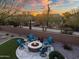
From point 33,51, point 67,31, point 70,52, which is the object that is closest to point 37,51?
point 33,51

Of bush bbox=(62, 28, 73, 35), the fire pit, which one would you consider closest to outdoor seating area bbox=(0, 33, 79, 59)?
the fire pit

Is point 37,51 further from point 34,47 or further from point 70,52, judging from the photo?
point 70,52

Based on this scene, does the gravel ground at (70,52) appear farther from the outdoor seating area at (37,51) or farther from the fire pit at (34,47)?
the fire pit at (34,47)

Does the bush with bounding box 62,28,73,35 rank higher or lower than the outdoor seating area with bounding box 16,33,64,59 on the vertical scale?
higher

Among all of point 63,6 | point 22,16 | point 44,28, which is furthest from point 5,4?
point 63,6

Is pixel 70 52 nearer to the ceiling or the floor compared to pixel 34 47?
nearer to the floor

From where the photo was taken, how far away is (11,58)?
8.86m

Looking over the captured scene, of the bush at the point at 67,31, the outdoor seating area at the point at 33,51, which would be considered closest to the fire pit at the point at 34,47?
the outdoor seating area at the point at 33,51

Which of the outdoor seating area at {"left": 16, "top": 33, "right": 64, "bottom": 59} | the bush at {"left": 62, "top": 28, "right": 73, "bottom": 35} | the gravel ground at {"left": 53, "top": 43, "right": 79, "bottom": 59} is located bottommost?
the gravel ground at {"left": 53, "top": 43, "right": 79, "bottom": 59}

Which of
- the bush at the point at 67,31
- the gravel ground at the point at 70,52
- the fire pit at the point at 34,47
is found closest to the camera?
the gravel ground at the point at 70,52

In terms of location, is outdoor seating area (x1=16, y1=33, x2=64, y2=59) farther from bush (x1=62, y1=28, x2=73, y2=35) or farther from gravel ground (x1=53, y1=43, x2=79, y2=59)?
bush (x1=62, y1=28, x2=73, y2=35)

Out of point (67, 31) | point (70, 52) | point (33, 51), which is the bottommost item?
point (70, 52)

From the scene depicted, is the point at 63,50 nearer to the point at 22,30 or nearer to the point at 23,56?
the point at 23,56

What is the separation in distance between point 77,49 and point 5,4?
10.3 metres
